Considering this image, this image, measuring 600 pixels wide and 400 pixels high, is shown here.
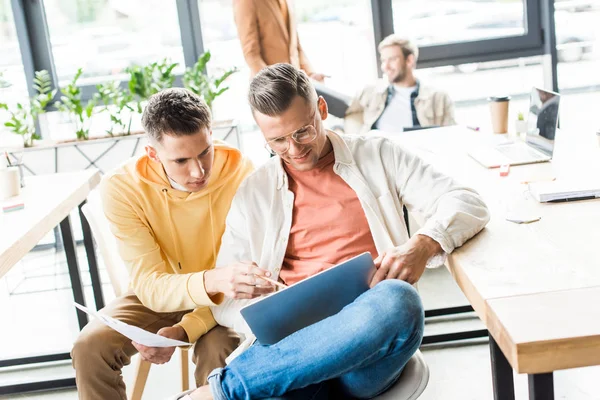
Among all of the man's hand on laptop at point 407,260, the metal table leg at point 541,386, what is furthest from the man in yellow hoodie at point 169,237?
the metal table leg at point 541,386

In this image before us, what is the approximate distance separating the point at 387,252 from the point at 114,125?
126 inches

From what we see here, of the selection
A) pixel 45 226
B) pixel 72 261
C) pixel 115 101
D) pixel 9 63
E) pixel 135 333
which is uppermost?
pixel 9 63

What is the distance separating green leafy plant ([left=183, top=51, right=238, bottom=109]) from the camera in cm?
416

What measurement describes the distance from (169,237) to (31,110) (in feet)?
8.55

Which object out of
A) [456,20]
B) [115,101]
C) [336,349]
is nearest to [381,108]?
[456,20]

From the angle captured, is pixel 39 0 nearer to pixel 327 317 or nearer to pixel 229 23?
pixel 229 23

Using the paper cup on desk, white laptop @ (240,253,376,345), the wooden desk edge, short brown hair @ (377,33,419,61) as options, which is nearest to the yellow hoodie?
the wooden desk edge

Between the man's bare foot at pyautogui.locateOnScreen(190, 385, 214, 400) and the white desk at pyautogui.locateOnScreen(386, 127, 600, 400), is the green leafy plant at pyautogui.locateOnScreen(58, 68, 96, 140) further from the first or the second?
the man's bare foot at pyautogui.locateOnScreen(190, 385, 214, 400)

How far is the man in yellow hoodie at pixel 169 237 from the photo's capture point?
180 centimetres

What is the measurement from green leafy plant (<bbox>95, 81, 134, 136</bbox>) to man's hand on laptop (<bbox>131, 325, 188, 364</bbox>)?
2.49m

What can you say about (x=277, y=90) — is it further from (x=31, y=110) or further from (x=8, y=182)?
(x=31, y=110)

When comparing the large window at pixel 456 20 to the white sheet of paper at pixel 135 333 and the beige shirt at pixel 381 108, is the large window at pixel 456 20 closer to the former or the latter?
the beige shirt at pixel 381 108

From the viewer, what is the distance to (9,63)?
450 centimetres

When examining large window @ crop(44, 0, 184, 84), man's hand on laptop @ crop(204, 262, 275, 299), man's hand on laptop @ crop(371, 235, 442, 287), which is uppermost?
large window @ crop(44, 0, 184, 84)
